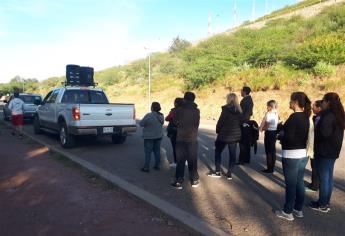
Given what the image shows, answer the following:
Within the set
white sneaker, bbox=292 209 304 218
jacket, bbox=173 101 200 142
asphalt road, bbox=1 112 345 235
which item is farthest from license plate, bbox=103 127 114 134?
Answer: white sneaker, bbox=292 209 304 218

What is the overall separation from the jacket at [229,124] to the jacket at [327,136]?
6.46 feet

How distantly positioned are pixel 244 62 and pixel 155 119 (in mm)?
25035

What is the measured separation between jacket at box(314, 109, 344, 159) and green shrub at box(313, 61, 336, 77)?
18901mm

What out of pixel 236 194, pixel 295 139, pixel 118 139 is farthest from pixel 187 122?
pixel 118 139

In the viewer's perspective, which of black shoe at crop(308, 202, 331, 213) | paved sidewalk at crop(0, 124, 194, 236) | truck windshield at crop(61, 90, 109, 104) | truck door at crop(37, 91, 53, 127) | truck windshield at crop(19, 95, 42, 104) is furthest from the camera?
truck windshield at crop(19, 95, 42, 104)

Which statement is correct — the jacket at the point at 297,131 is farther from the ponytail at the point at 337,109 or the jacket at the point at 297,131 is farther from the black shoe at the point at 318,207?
the black shoe at the point at 318,207

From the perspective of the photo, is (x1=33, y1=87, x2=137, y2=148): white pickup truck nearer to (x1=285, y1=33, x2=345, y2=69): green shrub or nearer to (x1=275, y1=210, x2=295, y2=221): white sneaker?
(x1=275, y1=210, x2=295, y2=221): white sneaker

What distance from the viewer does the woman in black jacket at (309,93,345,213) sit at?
17.9 feet

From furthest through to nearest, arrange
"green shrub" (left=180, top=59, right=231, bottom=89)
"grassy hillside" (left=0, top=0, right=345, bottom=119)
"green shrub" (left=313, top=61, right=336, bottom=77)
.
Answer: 1. "green shrub" (left=180, top=59, right=231, bottom=89)
2. "grassy hillside" (left=0, top=0, right=345, bottom=119)
3. "green shrub" (left=313, top=61, right=336, bottom=77)

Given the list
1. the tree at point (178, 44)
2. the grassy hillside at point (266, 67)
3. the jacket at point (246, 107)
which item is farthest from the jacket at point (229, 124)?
the tree at point (178, 44)

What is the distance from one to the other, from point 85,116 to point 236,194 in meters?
5.64

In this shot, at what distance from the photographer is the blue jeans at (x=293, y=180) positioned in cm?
521

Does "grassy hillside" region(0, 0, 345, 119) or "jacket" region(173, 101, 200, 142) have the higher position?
"grassy hillside" region(0, 0, 345, 119)

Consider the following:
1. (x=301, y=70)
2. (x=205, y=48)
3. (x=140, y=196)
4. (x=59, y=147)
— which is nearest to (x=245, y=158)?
(x=140, y=196)
